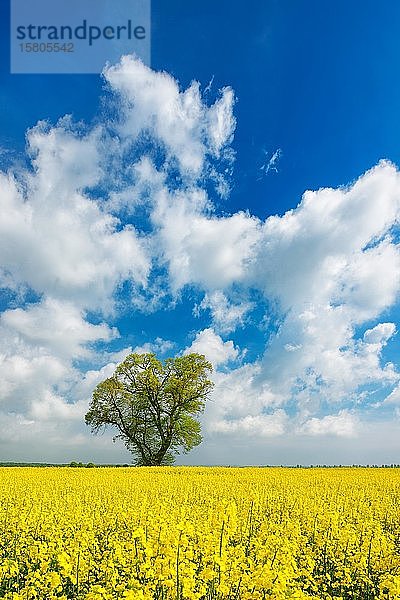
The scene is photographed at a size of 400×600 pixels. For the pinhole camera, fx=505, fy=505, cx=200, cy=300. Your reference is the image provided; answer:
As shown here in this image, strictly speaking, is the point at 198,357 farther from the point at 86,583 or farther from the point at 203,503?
the point at 86,583

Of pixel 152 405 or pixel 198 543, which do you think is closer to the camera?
pixel 198 543

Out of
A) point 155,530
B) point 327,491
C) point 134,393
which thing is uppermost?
point 134,393

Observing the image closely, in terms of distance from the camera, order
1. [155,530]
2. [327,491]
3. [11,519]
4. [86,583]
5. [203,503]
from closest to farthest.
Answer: [155,530], [86,583], [11,519], [203,503], [327,491]

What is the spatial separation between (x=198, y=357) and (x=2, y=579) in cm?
3323

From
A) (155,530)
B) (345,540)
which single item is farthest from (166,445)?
(155,530)

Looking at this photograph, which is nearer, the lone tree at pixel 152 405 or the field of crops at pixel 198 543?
the field of crops at pixel 198 543

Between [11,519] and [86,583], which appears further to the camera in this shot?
[11,519]

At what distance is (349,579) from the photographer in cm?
784

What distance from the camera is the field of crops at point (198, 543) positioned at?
5.27 m

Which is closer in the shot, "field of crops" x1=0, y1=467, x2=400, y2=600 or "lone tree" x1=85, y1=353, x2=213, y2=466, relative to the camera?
Result: "field of crops" x1=0, y1=467, x2=400, y2=600

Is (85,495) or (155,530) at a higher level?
(155,530)

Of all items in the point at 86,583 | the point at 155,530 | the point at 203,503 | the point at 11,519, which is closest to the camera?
the point at 155,530

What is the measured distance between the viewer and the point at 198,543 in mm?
6988

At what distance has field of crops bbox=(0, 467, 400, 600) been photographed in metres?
5.27
